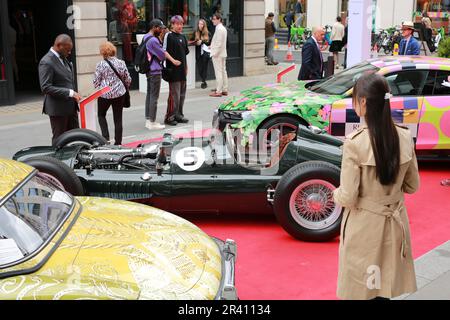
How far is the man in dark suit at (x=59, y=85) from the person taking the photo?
7.55 m

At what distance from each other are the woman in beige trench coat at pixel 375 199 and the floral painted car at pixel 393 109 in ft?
15.1

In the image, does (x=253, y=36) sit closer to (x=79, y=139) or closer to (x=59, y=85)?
(x=59, y=85)

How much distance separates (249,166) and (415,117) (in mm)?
3275

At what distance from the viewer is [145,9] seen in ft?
51.1

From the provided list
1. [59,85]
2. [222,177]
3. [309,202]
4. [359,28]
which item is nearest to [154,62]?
[59,85]

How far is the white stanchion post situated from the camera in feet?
36.8

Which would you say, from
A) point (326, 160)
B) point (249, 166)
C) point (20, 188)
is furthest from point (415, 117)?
point (20, 188)

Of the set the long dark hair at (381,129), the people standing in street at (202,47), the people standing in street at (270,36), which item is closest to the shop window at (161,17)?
the people standing in street at (202,47)

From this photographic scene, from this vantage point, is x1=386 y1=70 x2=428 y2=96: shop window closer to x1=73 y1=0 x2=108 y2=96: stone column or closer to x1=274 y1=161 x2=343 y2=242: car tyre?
x1=274 y1=161 x2=343 y2=242: car tyre

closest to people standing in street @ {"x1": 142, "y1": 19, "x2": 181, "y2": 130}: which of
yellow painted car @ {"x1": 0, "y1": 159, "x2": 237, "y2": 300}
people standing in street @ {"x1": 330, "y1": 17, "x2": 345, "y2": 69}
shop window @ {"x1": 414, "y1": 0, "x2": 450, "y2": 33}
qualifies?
yellow painted car @ {"x1": 0, "y1": 159, "x2": 237, "y2": 300}

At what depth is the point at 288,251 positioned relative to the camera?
5.48 meters

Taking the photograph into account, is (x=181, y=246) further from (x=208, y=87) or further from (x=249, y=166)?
(x=208, y=87)

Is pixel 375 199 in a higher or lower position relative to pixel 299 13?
lower

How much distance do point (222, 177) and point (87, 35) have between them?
8.97m
